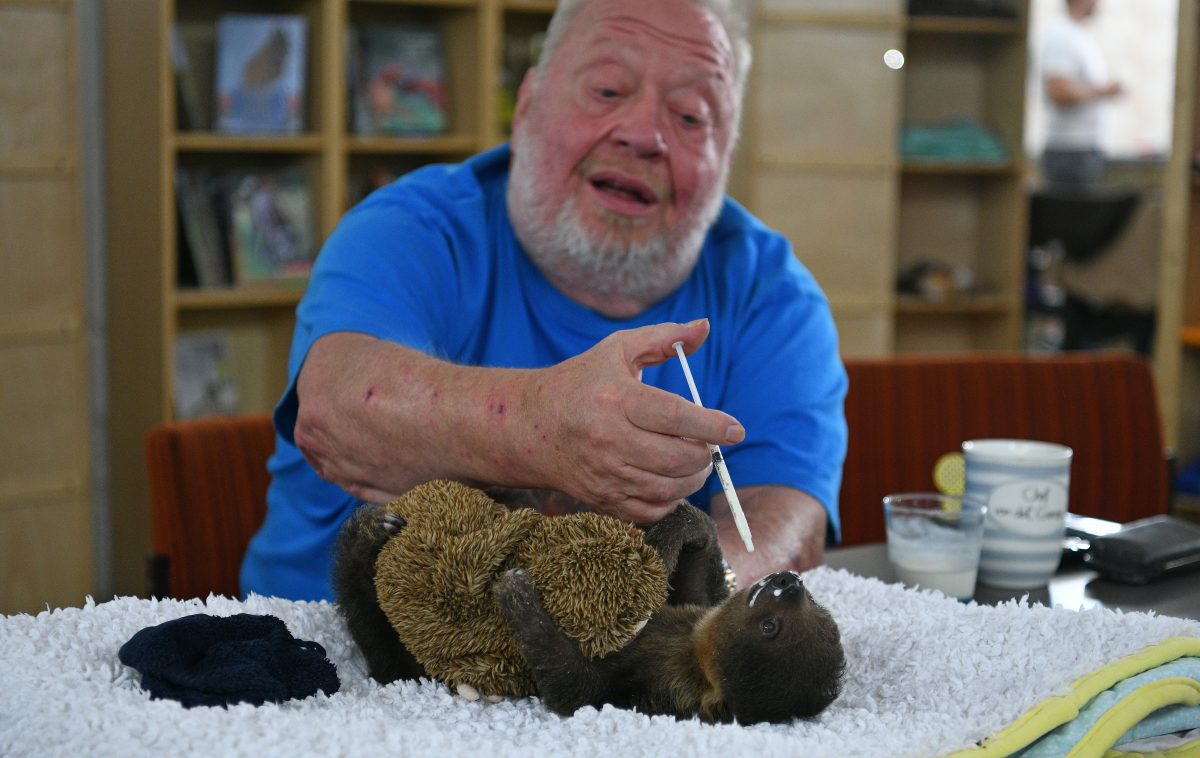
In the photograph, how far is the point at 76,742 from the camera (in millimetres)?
607

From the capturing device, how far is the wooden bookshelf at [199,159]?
3.01 meters

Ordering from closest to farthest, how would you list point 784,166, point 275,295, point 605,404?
point 605,404, point 275,295, point 784,166

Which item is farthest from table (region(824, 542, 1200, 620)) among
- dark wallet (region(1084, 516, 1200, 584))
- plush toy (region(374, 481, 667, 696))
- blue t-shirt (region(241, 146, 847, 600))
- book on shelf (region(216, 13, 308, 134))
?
book on shelf (region(216, 13, 308, 134))

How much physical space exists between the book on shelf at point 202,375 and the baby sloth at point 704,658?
2.71m

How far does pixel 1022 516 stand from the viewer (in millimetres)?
1185

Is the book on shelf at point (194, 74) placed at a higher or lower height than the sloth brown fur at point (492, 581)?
higher

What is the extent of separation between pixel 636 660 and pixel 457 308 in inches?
31.3

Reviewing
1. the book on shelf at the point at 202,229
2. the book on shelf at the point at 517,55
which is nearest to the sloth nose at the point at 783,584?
the book on shelf at the point at 202,229

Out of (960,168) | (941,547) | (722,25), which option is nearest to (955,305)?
(960,168)

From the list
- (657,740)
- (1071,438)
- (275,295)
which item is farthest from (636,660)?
(275,295)

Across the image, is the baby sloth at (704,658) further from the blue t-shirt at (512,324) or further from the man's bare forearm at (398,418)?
the blue t-shirt at (512,324)

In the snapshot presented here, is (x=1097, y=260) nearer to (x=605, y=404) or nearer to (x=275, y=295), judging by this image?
(x=275, y=295)

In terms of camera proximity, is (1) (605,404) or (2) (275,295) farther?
(2) (275,295)

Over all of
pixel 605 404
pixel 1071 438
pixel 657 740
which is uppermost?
pixel 605 404
